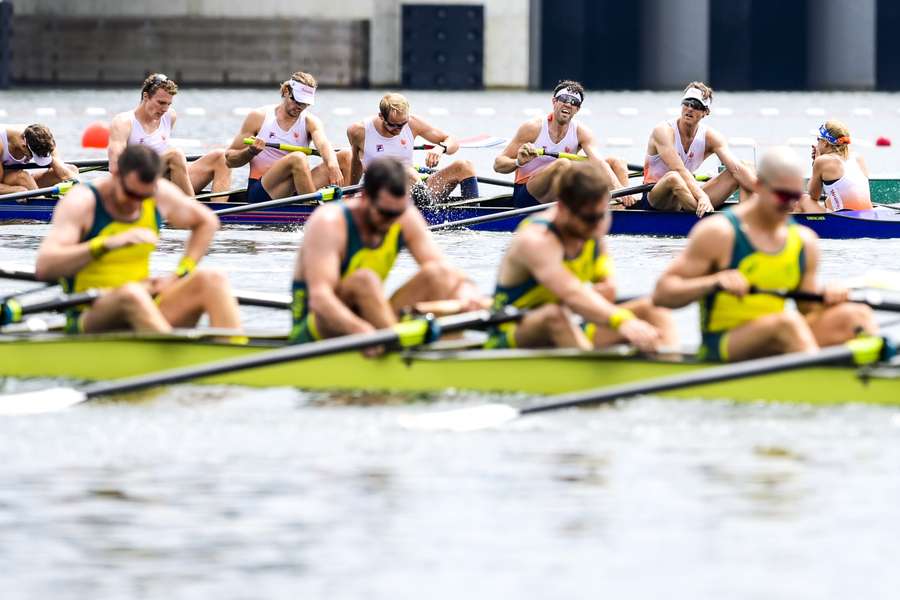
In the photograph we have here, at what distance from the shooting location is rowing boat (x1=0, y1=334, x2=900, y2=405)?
9.40 m

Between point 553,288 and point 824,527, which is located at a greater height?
point 553,288

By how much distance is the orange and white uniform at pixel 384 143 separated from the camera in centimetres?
1733

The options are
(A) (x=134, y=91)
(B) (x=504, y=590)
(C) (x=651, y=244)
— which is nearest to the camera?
(B) (x=504, y=590)

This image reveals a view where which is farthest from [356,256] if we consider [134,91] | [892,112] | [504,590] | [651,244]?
[134,91]

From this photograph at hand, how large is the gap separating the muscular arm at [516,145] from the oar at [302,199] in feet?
3.76

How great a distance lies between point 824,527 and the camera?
7.70 meters

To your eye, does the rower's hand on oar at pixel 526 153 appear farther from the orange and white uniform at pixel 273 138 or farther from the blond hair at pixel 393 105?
the orange and white uniform at pixel 273 138

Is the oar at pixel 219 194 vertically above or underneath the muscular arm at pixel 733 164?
underneath

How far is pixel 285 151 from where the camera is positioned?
17.8 m

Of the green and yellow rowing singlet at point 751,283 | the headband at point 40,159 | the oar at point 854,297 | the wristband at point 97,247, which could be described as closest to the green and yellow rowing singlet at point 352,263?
the wristband at point 97,247

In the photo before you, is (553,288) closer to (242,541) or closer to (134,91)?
(242,541)

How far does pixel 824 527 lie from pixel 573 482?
1.10m

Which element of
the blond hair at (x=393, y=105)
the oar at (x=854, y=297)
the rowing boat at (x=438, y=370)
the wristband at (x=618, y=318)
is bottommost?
the rowing boat at (x=438, y=370)

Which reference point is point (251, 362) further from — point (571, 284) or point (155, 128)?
point (155, 128)
